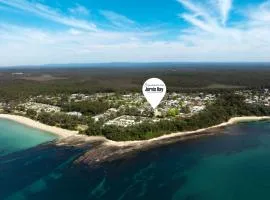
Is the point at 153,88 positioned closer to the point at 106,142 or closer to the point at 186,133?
the point at 186,133

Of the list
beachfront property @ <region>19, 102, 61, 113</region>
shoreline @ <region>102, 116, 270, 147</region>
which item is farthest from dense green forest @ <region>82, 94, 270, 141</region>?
beachfront property @ <region>19, 102, 61, 113</region>

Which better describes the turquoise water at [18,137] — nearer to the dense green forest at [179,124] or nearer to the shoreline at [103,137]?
the shoreline at [103,137]

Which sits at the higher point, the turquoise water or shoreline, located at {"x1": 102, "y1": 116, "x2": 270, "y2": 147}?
shoreline, located at {"x1": 102, "y1": 116, "x2": 270, "y2": 147}

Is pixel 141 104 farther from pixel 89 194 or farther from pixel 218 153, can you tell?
pixel 89 194

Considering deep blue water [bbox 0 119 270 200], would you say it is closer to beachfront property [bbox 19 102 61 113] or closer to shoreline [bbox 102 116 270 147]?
shoreline [bbox 102 116 270 147]

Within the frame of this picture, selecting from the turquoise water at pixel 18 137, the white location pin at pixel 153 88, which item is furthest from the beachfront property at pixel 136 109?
the turquoise water at pixel 18 137
